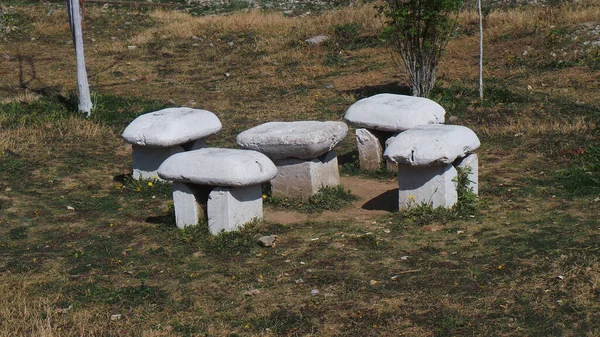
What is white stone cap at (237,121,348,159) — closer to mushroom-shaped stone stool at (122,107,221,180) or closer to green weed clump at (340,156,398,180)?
mushroom-shaped stone stool at (122,107,221,180)

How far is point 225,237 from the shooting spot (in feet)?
27.0

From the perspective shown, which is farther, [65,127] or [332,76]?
[332,76]

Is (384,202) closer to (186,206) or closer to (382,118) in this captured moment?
(382,118)

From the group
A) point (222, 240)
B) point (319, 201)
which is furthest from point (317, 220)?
point (222, 240)

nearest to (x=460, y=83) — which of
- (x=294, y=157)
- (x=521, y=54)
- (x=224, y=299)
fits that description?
(x=521, y=54)

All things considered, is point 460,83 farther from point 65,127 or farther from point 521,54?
point 65,127

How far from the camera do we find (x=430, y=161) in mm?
8398

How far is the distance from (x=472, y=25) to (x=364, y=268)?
1226cm

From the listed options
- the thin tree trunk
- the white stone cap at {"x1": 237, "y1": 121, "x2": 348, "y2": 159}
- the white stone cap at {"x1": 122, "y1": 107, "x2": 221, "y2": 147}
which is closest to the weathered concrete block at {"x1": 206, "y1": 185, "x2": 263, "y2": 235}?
the white stone cap at {"x1": 237, "y1": 121, "x2": 348, "y2": 159}

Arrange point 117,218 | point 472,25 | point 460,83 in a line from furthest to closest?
1. point 472,25
2. point 460,83
3. point 117,218

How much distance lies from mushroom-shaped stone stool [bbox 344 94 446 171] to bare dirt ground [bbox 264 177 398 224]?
0.49 meters

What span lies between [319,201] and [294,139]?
2.49ft

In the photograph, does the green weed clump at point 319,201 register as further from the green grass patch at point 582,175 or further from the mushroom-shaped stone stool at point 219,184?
the green grass patch at point 582,175

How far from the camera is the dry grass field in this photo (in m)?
6.47
